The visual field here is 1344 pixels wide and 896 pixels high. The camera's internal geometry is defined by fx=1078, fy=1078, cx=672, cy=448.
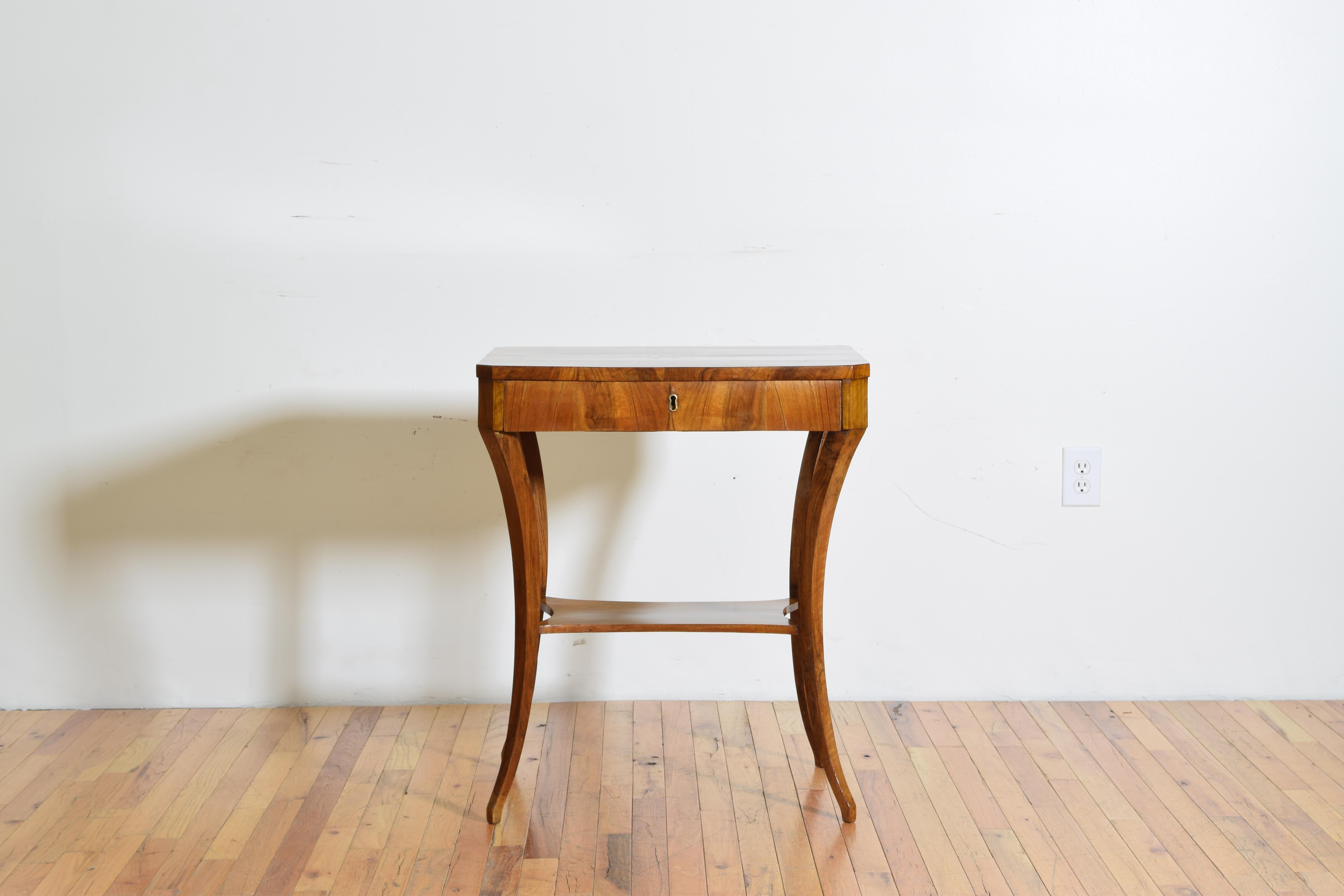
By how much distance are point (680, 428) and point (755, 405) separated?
0.32ft

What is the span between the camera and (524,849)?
141 cm

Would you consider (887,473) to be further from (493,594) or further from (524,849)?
(524,849)

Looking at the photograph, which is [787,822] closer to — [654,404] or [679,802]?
[679,802]

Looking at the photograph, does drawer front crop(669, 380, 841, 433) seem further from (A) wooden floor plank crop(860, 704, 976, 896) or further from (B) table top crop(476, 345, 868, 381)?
(A) wooden floor plank crop(860, 704, 976, 896)

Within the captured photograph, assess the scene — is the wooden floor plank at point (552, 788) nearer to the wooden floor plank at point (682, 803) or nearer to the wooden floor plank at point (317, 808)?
the wooden floor plank at point (682, 803)

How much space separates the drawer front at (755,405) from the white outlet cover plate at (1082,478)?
0.75 metres

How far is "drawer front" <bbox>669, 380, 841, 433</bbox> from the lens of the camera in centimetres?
133

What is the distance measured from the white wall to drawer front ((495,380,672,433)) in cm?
53

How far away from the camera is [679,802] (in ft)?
5.07

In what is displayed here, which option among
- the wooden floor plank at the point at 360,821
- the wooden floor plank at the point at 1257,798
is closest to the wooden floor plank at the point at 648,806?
the wooden floor plank at the point at 360,821

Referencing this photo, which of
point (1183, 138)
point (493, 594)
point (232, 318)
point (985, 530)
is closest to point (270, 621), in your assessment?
point (493, 594)

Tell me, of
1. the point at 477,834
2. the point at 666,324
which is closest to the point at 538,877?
the point at 477,834

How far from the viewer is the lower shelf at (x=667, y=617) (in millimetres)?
1453

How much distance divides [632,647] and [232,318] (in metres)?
0.90
